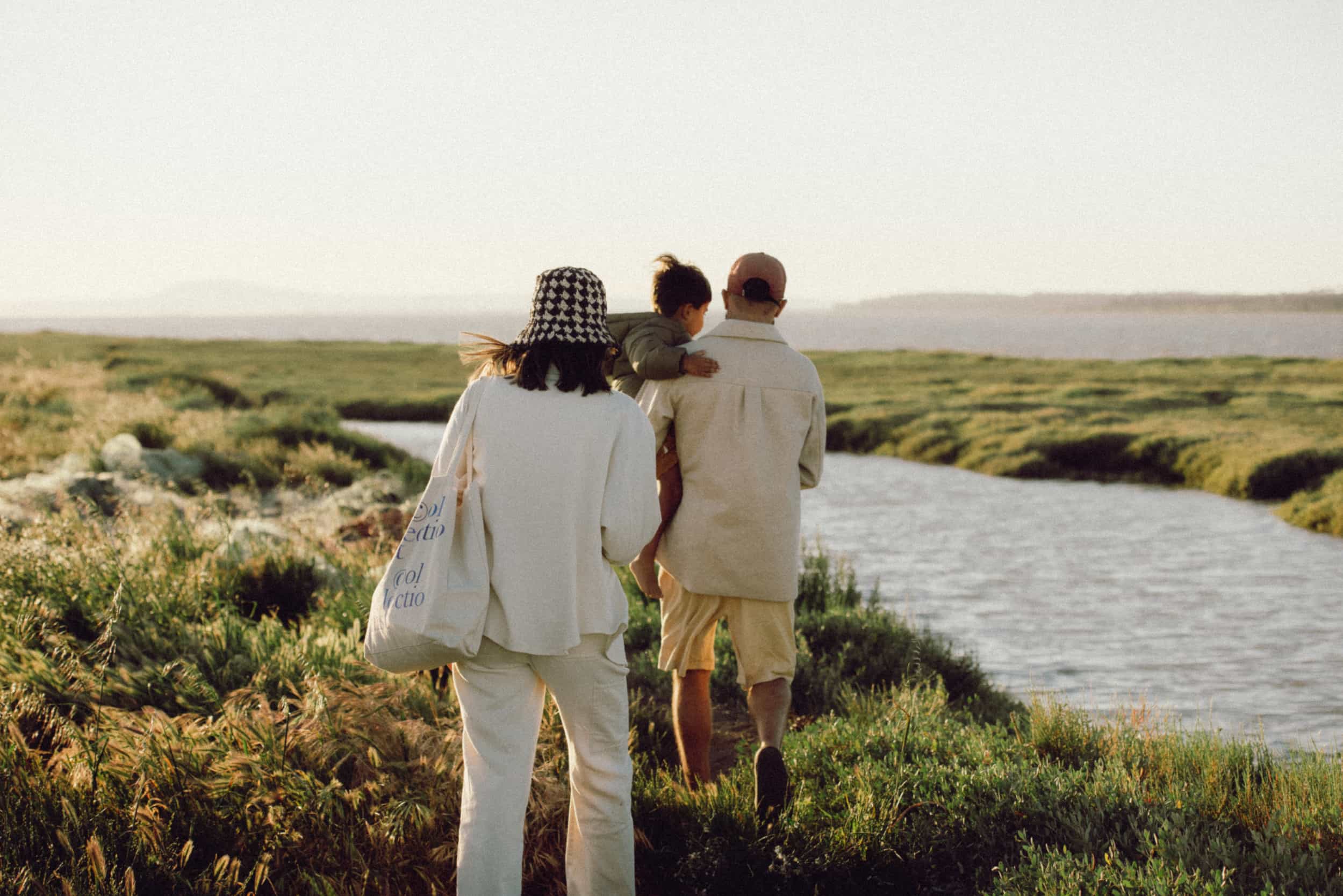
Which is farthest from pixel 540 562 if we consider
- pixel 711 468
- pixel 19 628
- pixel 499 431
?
pixel 19 628

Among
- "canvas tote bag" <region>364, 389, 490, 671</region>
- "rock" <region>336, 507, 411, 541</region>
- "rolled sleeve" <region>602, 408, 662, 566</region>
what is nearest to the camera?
"canvas tote bag" <region>364, 389, 490, 671</region>

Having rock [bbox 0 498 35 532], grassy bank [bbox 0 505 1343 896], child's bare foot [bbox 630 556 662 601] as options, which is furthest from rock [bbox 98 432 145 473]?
child's bare foot [bbox 630 556 662 601]

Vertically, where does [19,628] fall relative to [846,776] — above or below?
above

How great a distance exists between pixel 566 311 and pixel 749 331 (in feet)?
4.97

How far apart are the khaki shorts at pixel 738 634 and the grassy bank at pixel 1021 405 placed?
13779 millimetres

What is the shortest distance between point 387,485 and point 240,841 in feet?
43.3

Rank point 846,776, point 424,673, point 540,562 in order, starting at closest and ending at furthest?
point 540,562 < point 846,776 < point 424,673

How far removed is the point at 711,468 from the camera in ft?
16.6

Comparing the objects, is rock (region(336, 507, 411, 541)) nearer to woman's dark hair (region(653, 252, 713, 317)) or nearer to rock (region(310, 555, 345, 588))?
rock (region(310, 555, 345, 588))

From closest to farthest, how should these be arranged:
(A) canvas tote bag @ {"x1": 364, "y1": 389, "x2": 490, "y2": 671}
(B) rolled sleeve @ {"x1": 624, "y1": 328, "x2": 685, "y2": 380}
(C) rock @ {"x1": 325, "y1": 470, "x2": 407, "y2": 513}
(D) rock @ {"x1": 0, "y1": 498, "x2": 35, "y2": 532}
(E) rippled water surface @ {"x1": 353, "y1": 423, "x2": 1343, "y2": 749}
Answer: (A) canvas tote bag @ {"x1": 364, "y1": 389, "x2": 490, "y2": 671} < (B) rolled sleeve @ {"x1": 624, "y1": 328, "x2": 685, "y2": 380} < (E) rippled water surface @ {"x1": 353, "y1": 423, "x2": 1343, "y2": 749} < (D) rock @ {"x1": 0, "y1": 498, "x2": 35, "y2": 532} < (C) rock @ {"x1": 325, "y1": 470, "x2": 407, "y2": 513}

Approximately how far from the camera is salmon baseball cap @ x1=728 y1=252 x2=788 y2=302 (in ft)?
16.8

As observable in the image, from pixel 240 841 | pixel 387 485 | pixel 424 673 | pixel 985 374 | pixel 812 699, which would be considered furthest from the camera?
pixel 985 374

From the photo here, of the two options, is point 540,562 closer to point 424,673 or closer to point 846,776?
point 846,776

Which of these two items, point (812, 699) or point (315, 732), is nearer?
point (315, 732)
